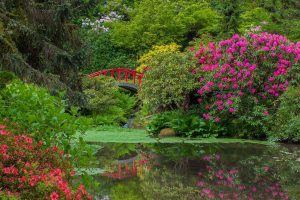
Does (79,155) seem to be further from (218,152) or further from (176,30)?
(176,30)

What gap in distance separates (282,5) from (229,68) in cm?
1452

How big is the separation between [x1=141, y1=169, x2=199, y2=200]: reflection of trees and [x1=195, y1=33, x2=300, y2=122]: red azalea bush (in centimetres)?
596

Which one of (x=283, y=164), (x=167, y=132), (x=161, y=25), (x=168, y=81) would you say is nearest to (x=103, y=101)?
(x=168, y=81)

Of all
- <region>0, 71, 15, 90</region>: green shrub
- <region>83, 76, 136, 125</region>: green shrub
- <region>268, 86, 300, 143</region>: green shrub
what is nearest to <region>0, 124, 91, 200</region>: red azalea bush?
<region>0, 71, 15, 90</region>: green shrub

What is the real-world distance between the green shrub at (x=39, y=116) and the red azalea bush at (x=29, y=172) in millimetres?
443

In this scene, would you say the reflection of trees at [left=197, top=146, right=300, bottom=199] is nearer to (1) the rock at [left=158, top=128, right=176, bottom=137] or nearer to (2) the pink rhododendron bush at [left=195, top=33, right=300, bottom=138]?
(2) the pink rhododendron bush at [left=195, top=33, right=300, bottom=138]

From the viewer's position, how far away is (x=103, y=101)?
21.6 m

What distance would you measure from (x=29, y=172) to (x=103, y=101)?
56.2 ft

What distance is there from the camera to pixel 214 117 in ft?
53.5

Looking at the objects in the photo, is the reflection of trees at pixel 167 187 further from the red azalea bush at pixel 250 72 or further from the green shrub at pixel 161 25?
the green shrub at pixel 161 25

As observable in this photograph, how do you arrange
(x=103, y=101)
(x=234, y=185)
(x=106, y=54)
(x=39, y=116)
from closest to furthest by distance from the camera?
(x=39, y=116)
(x=234, y=185)
(x=103, y=101)
(x=106, y=54)

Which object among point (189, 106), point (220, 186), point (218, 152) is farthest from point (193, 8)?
point (220, 186)

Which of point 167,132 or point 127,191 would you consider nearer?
point 127,191

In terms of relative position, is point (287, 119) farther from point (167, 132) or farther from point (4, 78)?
point (4, 78)
